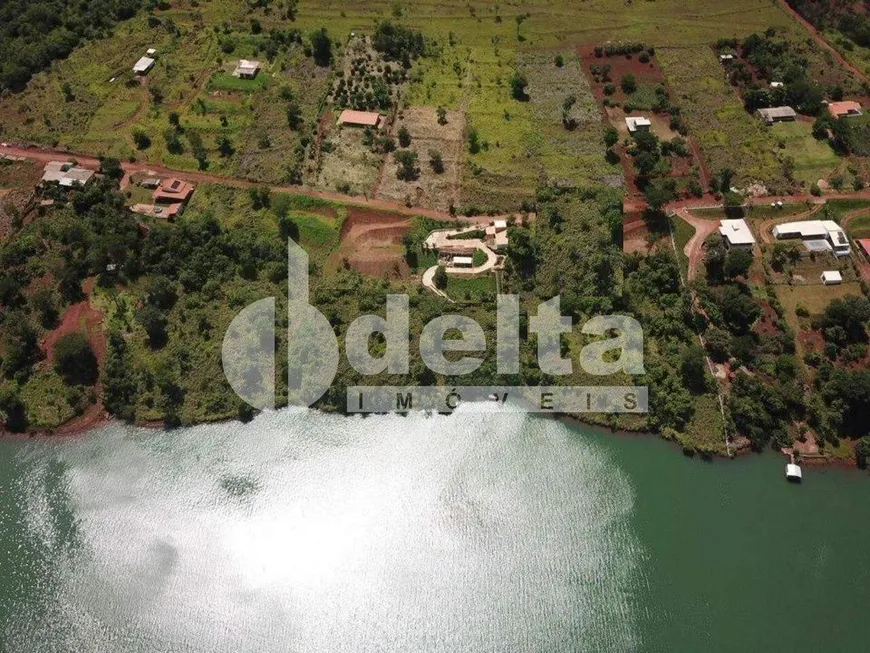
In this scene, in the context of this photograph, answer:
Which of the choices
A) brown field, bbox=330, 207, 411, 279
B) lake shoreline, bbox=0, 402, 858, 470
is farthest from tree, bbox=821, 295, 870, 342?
brown field, bbox=330, 207, 411, 279

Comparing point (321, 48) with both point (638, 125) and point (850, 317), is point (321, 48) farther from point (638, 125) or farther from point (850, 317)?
point (850, 317)

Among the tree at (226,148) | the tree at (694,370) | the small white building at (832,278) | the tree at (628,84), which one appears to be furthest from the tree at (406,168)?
the small white building at (832,278)

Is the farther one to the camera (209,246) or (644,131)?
(644,131)

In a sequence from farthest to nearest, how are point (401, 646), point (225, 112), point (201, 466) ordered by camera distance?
point (225, 112), point (201, 466), point (401, 646)

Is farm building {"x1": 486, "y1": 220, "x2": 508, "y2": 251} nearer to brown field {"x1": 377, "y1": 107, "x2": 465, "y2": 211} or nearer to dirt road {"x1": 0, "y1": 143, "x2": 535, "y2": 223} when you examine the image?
dirt road {"x1": 0, "y1": 143, "x2": 535, "y2": 223}

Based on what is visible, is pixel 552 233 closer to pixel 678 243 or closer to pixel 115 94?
pixel 678 243

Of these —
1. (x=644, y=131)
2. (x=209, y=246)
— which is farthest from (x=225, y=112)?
(x=644, y=131)
